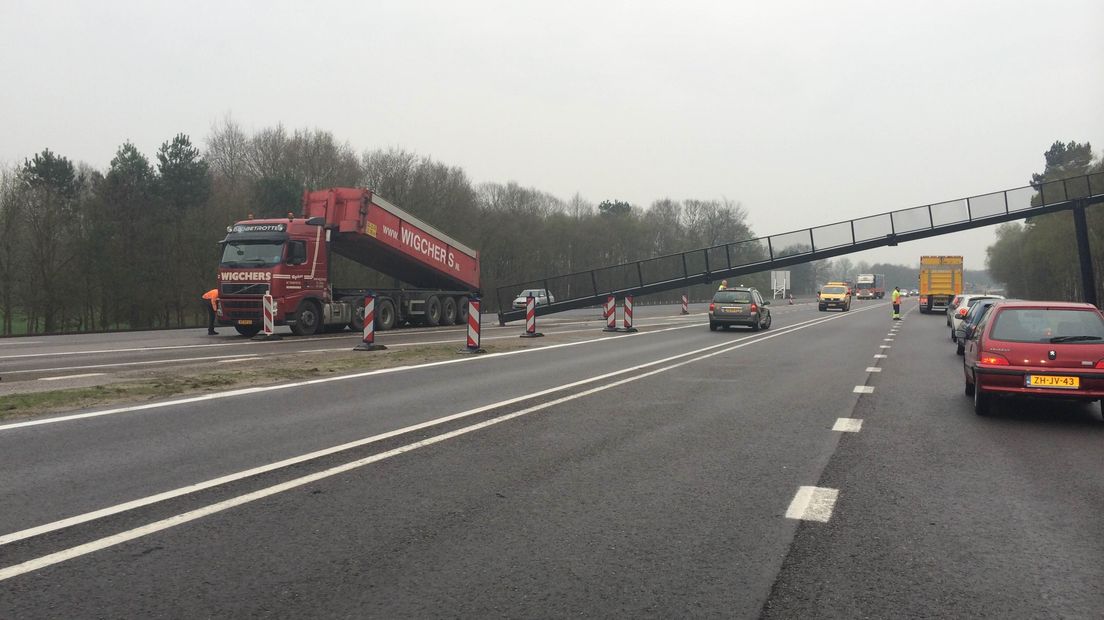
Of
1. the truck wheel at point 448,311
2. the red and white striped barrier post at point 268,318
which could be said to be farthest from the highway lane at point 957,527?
the truck wheel at point 448,311

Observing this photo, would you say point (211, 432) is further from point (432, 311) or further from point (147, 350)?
point (432, 311)

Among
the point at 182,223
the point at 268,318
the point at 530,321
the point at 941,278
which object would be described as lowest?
the point at 941,278

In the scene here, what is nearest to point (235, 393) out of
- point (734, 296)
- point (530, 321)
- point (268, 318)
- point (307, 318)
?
point (268, 318)

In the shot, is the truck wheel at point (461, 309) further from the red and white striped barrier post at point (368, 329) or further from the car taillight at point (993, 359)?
the car taillight at point (993, 359)

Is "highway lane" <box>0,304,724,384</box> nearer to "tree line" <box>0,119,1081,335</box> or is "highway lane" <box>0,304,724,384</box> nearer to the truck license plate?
"tree line" <box>0,119,1081,335</box>

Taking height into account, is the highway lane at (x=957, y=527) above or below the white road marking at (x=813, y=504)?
below

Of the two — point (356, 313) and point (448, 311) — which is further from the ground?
point (356, 313)

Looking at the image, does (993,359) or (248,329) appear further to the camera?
(248,329)

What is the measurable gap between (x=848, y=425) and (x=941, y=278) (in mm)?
46312

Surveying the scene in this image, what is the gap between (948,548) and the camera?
4.41 metres

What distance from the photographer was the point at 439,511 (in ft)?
16.5

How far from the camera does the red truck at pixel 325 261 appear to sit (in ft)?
73.2

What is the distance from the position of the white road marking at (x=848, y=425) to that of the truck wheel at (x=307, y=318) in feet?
59.1

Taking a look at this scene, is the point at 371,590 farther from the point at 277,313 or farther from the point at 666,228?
the point at 666,228
